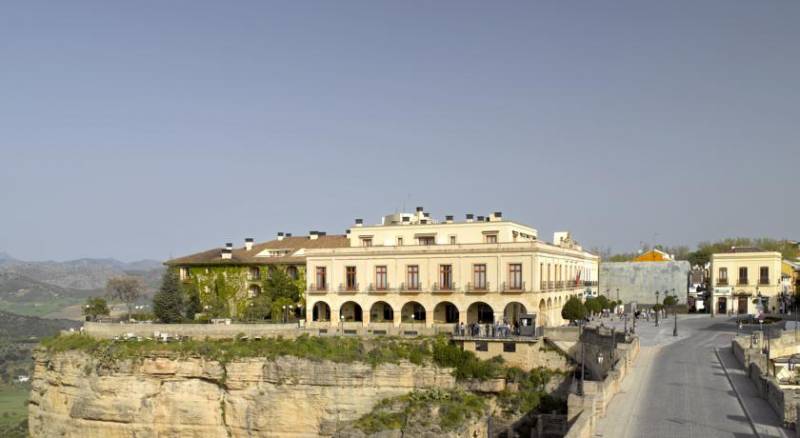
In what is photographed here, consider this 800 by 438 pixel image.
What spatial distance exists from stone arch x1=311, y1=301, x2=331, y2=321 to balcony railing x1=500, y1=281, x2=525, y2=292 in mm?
14122

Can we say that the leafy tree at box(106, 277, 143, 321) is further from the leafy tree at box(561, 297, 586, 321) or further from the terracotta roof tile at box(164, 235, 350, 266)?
the leafy tree at box(561, 297, 586, 321)

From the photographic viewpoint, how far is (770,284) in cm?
6381

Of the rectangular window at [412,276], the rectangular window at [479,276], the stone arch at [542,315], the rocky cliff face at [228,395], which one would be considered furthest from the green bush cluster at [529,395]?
the rectangular window at [412,276]

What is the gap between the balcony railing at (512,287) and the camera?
49094 mm

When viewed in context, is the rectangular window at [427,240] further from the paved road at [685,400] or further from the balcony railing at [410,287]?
the paved road at [685,400]

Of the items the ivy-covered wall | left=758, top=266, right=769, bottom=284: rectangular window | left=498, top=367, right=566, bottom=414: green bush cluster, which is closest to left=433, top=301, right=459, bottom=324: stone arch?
left=498, top=367, right=566, bottom=414: green bush cluster

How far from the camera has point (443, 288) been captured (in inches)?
2025

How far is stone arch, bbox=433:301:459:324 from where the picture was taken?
5288 centimetres

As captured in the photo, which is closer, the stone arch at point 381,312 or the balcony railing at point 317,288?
the stone arch at point 381,312

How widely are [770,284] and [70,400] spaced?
186 feet

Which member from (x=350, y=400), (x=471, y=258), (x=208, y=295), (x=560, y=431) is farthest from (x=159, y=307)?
(x=560, y=431)

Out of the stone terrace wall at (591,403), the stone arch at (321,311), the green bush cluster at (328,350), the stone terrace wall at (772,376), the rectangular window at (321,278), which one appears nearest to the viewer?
the stone terrace wall at (591,403)

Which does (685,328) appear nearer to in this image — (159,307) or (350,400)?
(350,400)

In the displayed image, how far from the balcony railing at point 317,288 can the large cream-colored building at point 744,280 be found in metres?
34.7
